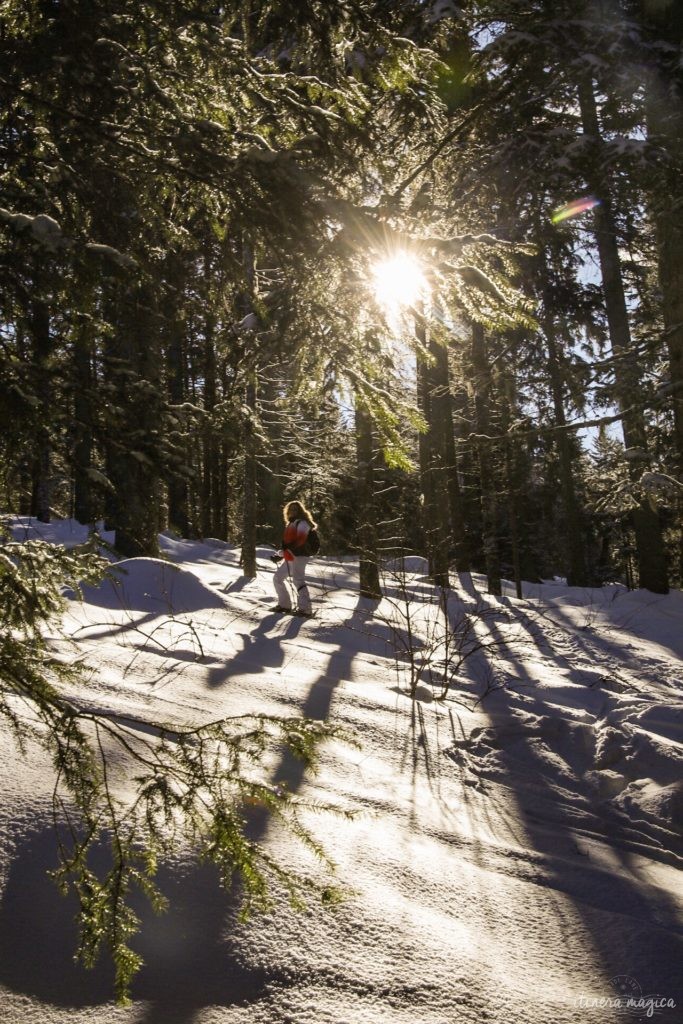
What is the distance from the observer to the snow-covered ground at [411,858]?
1.85 meters

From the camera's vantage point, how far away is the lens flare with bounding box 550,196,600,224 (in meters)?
12.0

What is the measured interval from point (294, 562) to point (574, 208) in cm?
880

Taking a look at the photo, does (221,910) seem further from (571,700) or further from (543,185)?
(543,185)

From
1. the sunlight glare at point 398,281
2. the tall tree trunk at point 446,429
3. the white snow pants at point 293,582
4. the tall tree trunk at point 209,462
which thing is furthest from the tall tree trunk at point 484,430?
the sunlight glare at point 398,281

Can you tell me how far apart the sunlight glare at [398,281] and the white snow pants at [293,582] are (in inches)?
230

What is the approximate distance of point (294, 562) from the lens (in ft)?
28.6

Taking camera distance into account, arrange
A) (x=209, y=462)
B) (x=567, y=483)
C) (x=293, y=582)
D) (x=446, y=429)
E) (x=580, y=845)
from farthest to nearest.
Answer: (x=209, y=462) < (x=567, y=483) < (x=446, y=429) < (x=293, y=582) < (x=580, y=845)

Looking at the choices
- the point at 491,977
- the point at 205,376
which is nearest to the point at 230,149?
the point at 491,977

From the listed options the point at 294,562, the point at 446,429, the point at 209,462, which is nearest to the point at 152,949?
the point at 294,562

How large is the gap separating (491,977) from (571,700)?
142 inches

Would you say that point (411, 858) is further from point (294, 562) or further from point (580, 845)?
point (294, 562)

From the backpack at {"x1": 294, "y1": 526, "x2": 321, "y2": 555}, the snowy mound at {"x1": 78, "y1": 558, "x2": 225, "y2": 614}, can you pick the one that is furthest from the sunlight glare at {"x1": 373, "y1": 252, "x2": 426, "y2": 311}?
the backpack at {"x1": 294, "y1": 526, "x2": 321, "y2": 555}

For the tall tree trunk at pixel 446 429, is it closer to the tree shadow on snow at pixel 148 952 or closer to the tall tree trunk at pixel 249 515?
the tall tree trunk at pixel 249 515

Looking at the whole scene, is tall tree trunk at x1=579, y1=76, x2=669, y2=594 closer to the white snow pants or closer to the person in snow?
the person in snow
